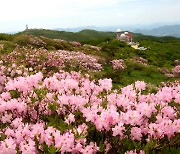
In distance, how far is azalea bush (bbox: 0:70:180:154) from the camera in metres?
4.13

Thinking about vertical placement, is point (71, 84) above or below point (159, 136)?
above

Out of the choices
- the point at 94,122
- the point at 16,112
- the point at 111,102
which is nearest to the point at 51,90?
the point at 16,112

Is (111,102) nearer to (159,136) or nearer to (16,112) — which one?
(159,136)

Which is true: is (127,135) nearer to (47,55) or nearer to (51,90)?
(51,90)

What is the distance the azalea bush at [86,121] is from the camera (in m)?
4.13

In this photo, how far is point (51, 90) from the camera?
6270 millimetres

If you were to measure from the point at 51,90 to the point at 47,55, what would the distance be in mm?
14780

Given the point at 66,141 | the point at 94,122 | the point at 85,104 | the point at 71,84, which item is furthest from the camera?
the point at 71,84

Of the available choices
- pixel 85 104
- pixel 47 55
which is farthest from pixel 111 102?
pixel 47 55

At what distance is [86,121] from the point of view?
482 cm

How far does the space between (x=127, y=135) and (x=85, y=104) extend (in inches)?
43.5

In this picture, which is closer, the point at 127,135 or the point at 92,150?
the point at 92,150

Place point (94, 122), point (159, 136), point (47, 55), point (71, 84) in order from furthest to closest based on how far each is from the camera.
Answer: point (47, 55) < point (71, 84) < point (94, 122) < point (159, 136)

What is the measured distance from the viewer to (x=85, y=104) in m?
5.44
